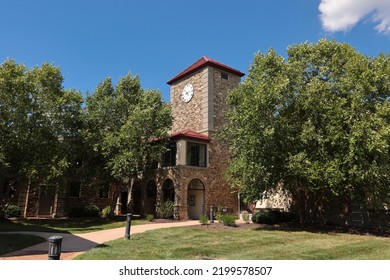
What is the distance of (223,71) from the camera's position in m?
29.3

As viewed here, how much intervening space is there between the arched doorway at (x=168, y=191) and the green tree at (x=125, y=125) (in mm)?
2323

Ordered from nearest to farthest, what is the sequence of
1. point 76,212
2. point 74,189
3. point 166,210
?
point 166,210, point 76,212, point 74,189

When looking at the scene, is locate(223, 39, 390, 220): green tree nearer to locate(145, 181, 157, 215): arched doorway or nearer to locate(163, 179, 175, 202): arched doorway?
locate(163, 179, 175, 202): arched doorway

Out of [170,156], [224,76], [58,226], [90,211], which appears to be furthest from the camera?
[224,76]

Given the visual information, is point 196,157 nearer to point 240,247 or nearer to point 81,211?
point 81,211

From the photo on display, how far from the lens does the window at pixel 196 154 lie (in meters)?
25.7

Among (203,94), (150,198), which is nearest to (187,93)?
(203,94)

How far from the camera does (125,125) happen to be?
23734mm

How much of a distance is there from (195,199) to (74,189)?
40.5ft

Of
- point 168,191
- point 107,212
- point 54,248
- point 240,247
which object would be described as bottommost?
point 240,247

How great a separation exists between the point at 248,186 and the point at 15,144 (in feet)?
50.5

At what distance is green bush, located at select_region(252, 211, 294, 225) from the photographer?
20398mm

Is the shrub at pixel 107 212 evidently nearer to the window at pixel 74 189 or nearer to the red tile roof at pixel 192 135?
the window at pixel 74 189

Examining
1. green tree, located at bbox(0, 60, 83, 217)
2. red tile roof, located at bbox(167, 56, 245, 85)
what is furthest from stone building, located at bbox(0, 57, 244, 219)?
green tree, located at bbox(0, 60, 83, 217)
